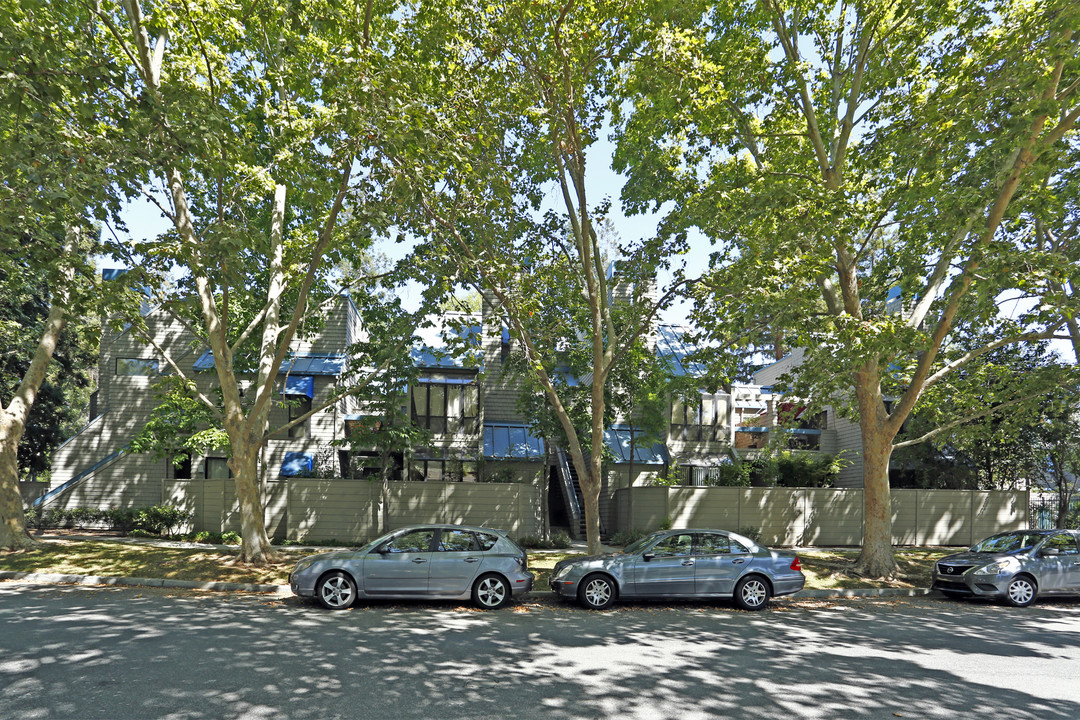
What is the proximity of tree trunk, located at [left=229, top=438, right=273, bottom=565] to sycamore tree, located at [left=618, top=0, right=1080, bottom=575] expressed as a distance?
10449 mm

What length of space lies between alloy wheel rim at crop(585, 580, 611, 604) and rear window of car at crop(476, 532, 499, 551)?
71.0 inches

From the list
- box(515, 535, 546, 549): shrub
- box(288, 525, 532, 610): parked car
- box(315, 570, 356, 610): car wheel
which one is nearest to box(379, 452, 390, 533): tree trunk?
box(515, 535, 546, 549): shrub

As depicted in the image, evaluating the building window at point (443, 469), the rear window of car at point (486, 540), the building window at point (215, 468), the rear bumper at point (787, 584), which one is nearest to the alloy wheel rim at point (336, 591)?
the rear window of car at point (486, 540)

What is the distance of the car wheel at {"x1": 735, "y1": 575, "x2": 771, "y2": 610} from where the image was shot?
1161 centimetres

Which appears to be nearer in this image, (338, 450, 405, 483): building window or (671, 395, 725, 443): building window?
(338, 450, 405, 483): building window

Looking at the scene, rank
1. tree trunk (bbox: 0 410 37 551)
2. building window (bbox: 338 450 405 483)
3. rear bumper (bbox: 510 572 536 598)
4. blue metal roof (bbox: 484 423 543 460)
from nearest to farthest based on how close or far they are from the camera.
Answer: rear bumper (bbox: 510 572 536 598)
tree trunk (bbox: 0 410 37 551)
building window (bbox: 338 450 405 483)
blue metal roof (bbox: 484 423 543 460)

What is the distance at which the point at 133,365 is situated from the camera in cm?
2633

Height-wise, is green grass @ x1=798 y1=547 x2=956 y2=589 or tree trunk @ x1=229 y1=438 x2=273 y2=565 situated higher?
tree trunk @ x1=229 y1=438 x2=273 y2=565

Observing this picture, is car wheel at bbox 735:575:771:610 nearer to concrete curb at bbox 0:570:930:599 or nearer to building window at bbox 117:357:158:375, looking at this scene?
concrete curb at bbox 0:570:930:599

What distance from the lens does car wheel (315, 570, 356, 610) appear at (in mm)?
10805

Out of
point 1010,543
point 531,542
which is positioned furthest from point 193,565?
point 1010,543

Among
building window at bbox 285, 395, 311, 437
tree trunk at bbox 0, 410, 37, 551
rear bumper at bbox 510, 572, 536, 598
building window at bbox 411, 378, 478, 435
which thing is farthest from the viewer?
building window at bbox 411, 378, 478, 435

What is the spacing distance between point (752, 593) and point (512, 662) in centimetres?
582

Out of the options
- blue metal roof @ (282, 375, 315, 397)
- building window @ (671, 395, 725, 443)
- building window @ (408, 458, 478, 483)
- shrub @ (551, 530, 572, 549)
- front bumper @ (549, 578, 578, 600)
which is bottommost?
shrub @ (551, 530, 572, 549)
